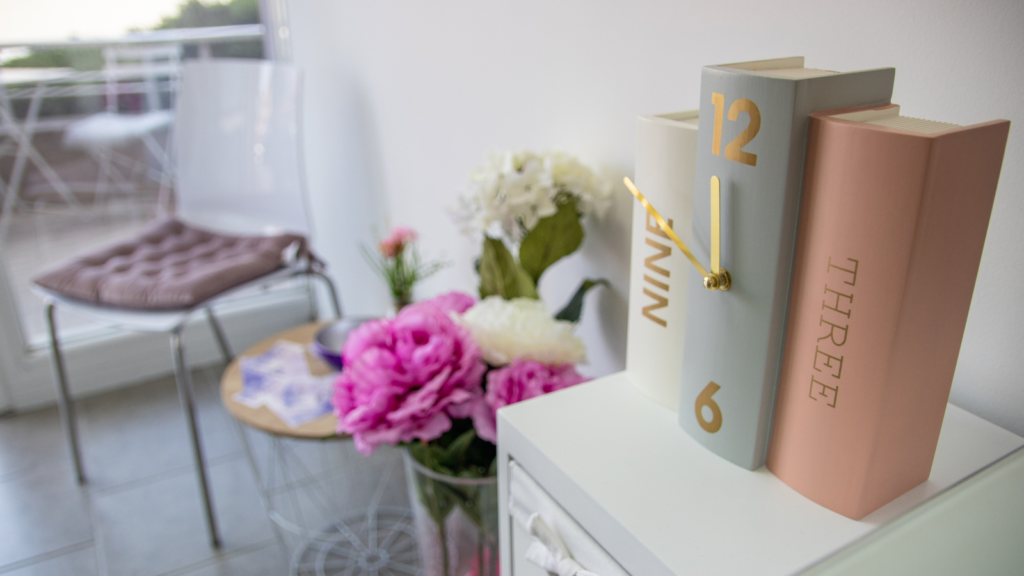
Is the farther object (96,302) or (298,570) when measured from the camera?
(96,302)

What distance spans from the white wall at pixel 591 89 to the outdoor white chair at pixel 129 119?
0.47m

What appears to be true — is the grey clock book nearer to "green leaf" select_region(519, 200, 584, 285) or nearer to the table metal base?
"green leaf" select_region(519, 200, 584, 285)

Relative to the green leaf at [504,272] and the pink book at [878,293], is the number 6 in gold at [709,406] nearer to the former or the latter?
the pink book at [878,293]

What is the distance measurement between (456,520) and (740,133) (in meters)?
0.63

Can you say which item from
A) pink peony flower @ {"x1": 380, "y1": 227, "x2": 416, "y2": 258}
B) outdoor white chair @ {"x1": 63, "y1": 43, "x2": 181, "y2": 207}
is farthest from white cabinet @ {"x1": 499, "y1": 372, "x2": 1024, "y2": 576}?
outdoor white chair @ {"x1": 63, "y1": 43, "x2": 181, "y2": 207}

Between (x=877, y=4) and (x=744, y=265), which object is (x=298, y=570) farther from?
(x=877, y=4)

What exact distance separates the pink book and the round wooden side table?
908 mm

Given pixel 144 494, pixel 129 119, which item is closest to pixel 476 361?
pixel 144 494

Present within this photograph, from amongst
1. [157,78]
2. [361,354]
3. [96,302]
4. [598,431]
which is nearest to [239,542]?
[96,302]

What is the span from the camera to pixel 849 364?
44 cm

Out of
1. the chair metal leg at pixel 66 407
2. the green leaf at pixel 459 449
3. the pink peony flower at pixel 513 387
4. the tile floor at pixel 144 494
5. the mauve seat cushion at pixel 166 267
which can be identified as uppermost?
the pink peony flower at pixel 513 387

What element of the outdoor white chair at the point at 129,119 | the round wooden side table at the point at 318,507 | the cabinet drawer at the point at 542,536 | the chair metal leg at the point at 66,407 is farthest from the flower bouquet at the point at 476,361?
the outdoor white chair at the point at 129,119

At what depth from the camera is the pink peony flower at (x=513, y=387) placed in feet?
2.43

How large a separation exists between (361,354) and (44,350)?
1861mm
